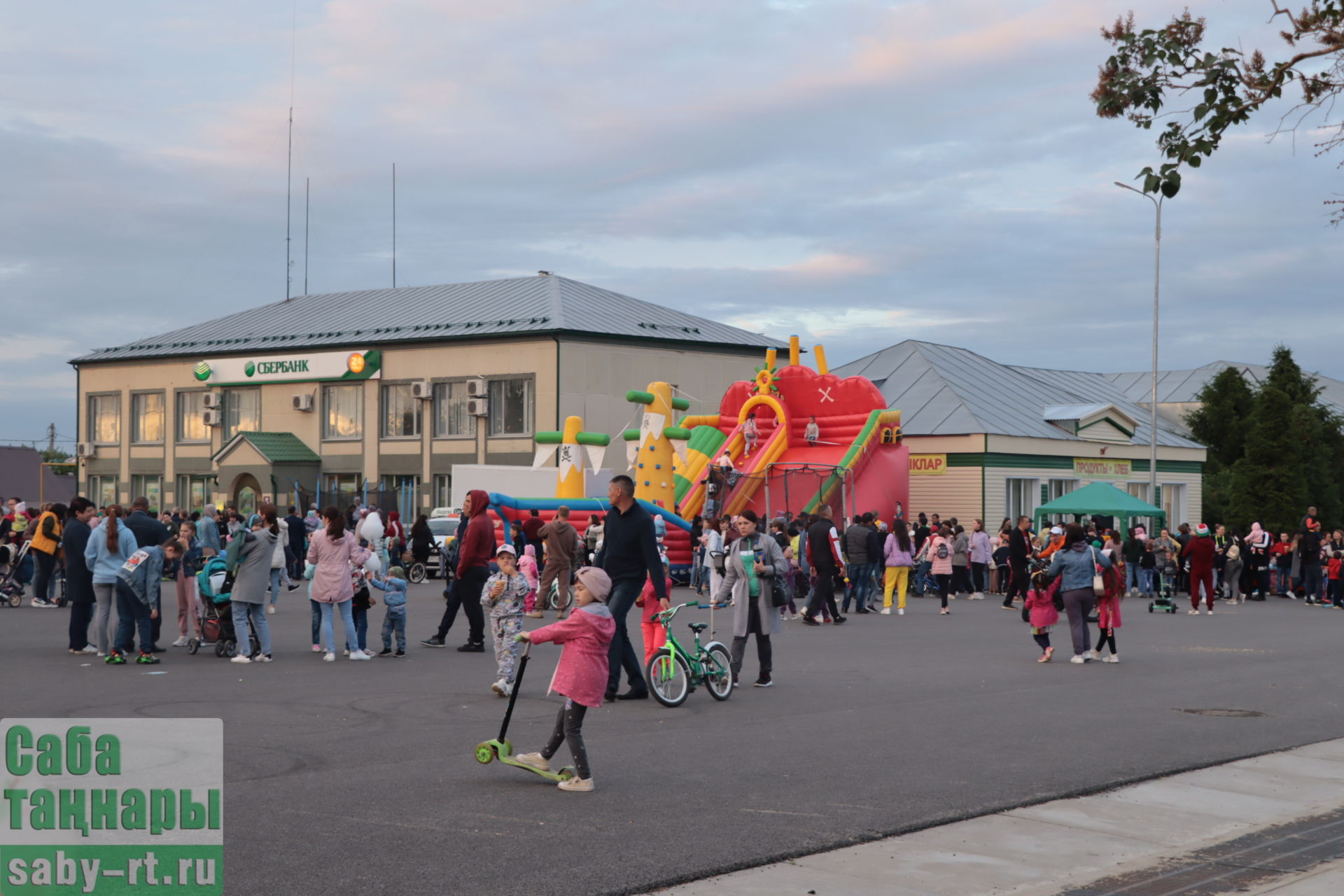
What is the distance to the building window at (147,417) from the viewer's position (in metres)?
54.9

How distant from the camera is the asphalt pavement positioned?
22.8 feet

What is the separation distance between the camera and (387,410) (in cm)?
4966

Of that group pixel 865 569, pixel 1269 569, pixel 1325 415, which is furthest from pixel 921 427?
pixel 1325 415

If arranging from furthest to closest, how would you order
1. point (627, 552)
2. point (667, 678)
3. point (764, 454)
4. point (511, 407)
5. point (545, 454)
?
point (511, 407) < point (545, 454) < point (764, 454) < point (667, 678) < point (627, 552)

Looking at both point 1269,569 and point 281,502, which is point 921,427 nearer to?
point 1269,569

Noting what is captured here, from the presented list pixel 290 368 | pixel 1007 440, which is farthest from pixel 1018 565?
pixel 290 368

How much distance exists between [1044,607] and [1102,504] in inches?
666

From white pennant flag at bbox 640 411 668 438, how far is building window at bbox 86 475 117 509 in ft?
101

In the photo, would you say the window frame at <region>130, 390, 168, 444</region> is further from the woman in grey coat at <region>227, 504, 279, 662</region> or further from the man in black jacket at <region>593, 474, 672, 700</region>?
the man in black jacket at <region>593, 474, 672, 700</region>

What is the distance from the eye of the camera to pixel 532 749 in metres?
9.82

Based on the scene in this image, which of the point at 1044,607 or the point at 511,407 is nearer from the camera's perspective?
the point at 1044,607

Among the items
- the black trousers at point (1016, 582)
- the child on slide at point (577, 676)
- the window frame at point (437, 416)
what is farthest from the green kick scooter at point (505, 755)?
the window frame at point (437, 416)

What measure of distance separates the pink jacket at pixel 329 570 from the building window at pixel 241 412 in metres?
38.5

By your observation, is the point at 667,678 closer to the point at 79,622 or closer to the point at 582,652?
the point at 582,652
